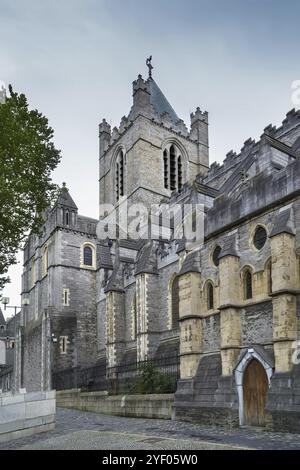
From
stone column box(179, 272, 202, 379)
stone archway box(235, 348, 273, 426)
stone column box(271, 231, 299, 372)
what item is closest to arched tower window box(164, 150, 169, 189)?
stone column box(179, 272, 202, 379)

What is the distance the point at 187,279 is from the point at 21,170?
7401 millimetres

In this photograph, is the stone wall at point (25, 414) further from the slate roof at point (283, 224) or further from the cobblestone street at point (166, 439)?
the slate roof at point (283, 224)

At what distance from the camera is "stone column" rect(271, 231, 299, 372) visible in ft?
45.9

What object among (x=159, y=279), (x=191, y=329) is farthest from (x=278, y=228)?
(x=159, y=279)

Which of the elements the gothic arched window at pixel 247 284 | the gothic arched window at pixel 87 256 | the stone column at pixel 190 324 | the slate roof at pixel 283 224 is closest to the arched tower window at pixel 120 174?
the gothic arched window at pixel 87 256

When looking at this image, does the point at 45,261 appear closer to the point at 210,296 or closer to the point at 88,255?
the point at 88,255

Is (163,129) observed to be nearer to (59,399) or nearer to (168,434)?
(59,399)

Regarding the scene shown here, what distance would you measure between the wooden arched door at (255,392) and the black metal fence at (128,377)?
5.13m

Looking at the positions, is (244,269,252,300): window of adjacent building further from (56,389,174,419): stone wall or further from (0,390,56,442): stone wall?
(0,390,56,442): stone wall

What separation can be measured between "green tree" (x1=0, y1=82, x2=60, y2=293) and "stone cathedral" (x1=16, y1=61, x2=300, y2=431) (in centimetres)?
125

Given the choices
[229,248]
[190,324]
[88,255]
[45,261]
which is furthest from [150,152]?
[229,248]

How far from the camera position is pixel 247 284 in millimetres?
16719

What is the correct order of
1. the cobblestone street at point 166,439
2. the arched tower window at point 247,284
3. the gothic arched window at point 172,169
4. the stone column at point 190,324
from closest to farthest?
Answer: the cobblestone street at point 166,439 < the arched tower window at point 247,284 < the stone column at point 190,324 < the gothic arched window at point 172,169

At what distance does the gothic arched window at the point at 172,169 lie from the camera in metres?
46.4
